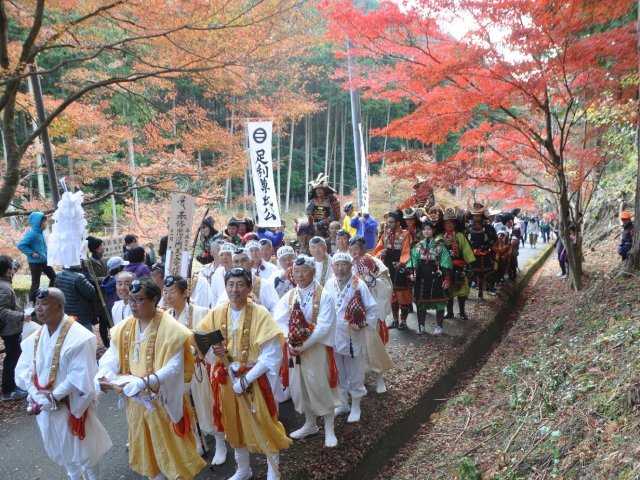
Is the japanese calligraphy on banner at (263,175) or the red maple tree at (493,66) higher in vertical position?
the red maple tree at (493,66)

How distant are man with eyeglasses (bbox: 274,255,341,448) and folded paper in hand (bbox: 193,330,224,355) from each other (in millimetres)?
1057

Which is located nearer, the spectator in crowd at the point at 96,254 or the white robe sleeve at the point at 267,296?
the white robe sleeve at the point at 267,296

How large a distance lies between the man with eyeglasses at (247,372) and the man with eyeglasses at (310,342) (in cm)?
67

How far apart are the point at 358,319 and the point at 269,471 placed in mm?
1734

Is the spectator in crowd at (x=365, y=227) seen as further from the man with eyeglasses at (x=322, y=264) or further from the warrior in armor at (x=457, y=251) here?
the man with eyeglasses at (x=322, y=264)

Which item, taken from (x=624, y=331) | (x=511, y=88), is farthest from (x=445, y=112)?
(x=624, y=331)

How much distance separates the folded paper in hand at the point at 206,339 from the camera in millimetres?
3619

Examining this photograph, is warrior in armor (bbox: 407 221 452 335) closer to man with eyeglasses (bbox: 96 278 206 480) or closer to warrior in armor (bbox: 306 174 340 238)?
warrior in armor (bbox: 306 174 340 238)

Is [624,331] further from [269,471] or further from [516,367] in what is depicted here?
[269,471]

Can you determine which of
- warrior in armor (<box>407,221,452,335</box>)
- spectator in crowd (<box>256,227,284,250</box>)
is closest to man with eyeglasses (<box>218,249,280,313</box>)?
warrior in armor (<box>407,221,452,335</box>)

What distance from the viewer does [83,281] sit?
6.25m

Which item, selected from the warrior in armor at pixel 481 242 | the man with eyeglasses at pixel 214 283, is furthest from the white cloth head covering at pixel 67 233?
the warrior in armor at pixel 481 242

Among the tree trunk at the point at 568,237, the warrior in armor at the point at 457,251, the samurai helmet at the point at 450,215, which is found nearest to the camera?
the warrior in armor at the point at 457,251

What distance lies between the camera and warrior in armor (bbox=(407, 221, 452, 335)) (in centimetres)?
845
